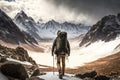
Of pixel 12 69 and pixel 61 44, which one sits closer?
pixel 12 69

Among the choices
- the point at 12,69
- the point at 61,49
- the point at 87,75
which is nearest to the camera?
the point at 12,69

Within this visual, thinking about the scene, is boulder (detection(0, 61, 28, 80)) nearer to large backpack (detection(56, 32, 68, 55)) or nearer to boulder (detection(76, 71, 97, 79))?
large backpack (detection(56, 32, 68, 55))

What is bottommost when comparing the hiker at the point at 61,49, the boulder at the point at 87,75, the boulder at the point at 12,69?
the boulder at the point at 12,69

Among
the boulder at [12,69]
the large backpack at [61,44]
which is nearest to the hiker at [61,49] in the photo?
the large backpack at [61,44]

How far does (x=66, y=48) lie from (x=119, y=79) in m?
5.03

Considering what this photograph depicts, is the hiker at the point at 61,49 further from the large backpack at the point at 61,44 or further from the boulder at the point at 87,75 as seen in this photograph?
the boulder at the point at 87,75

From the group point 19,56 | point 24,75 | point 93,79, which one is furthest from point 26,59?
point 24,75

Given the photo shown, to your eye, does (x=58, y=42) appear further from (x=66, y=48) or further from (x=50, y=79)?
(x=50, y=79)

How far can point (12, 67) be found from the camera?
52.1ft

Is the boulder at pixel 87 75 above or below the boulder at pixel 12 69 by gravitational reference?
above

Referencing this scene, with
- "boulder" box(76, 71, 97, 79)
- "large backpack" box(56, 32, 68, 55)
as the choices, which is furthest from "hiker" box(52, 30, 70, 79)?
"boulder" box(76, 71, 97, 79)

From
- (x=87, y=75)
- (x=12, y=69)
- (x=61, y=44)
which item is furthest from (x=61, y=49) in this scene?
(x=87, y=75)

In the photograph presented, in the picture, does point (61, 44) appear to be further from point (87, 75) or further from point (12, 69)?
point (87, 75)

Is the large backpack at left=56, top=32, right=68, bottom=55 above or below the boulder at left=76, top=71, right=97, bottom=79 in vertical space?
above
